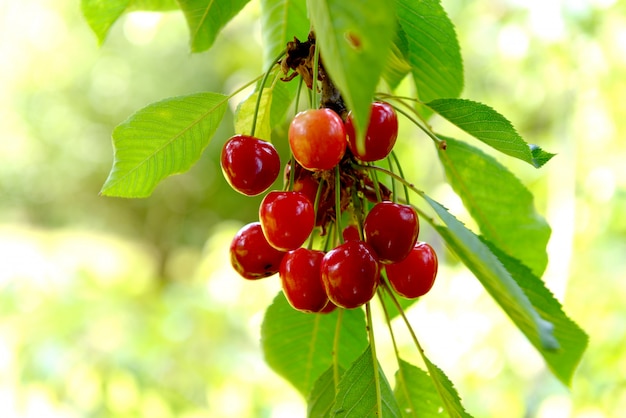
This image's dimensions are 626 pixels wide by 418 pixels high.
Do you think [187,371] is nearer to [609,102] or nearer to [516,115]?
[609,102]

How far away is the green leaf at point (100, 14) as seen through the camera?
88 centimetres

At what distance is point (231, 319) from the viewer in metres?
3.39

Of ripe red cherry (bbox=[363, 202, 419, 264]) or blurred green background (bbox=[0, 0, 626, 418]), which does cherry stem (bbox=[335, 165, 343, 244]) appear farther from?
blurred green background (bbox=[0, 0, 626, 418])

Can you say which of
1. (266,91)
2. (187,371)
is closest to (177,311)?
(187,371)

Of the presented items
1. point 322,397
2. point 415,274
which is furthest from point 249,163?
point 322,397

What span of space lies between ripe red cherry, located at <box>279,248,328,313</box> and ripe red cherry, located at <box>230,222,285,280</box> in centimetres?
3

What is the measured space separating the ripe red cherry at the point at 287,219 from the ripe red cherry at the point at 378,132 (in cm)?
8

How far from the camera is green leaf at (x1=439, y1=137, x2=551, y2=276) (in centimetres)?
87

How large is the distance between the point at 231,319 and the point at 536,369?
162cm

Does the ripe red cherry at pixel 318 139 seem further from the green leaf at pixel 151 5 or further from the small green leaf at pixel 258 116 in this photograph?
the green leaf at pixel 151 5

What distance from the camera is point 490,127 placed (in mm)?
667

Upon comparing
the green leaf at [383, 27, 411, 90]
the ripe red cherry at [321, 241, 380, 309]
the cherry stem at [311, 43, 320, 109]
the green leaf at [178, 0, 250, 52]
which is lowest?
the ripe red cherry at [321, 241, 380, 309]

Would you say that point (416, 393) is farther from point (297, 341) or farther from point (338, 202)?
point (338, 202)

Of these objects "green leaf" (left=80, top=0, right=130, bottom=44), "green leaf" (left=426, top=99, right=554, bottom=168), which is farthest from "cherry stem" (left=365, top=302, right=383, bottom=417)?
"green leaf" (left=80, top=0, right=130, bottom=44)
